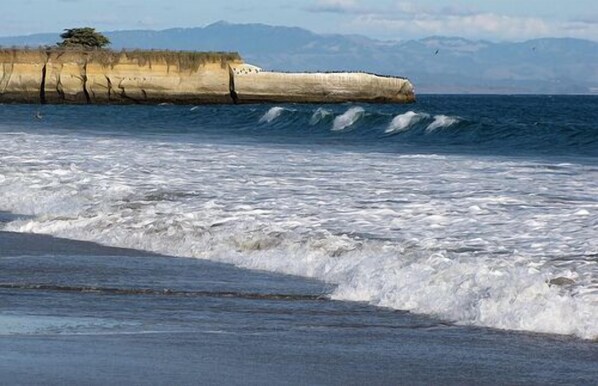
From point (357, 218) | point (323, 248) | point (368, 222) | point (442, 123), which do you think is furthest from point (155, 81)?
point (323, 248)

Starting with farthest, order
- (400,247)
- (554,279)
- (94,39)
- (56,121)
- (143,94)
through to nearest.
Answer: (94,39)
(143,94)
(56,121)
(400,247)
(554,279)

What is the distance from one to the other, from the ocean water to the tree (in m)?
64.6

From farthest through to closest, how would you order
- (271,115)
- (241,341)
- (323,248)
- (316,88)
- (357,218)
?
(316,88) < (271,115) < (357,218) < (323,248) < (241,341)

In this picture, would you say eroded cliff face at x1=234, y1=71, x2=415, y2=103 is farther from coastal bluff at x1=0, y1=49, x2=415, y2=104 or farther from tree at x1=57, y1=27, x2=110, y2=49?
tree at x1=57, y1=27, x2=110, y2=49

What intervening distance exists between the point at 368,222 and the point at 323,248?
5.54ft

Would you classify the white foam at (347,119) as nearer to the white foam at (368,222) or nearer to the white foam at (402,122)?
the white foam at (402,122)

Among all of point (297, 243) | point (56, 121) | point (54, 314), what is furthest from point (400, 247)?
point (56, 121)

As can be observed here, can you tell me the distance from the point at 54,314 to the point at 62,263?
2704 millimetres

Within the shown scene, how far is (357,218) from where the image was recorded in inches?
539

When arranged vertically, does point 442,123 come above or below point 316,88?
above

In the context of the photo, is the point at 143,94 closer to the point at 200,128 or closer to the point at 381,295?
the point at 200,128

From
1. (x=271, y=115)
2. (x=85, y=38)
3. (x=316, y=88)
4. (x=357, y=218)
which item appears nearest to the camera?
(x=357, y=218)

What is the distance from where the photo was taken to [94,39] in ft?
303

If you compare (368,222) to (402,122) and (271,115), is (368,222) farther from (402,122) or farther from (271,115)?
(271,115)
